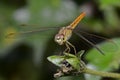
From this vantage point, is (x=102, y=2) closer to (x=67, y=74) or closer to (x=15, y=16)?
(x=15, y=16)

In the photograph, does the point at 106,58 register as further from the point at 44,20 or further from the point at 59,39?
the point at 44,20

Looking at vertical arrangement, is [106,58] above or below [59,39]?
below

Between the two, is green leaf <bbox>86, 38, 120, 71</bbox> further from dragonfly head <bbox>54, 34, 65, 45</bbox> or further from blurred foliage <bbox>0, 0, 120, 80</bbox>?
blurred foliage <bbox>0, 0, 120, 80</bbox>

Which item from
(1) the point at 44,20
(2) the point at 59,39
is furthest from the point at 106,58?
(1) the point at 44,20

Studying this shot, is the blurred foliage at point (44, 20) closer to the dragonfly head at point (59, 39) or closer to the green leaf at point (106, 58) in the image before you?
the green leaf at point (106, 58)

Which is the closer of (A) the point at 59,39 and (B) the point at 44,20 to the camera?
(A) the point at 59,39

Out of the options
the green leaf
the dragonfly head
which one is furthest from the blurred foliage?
the dragonfly head
